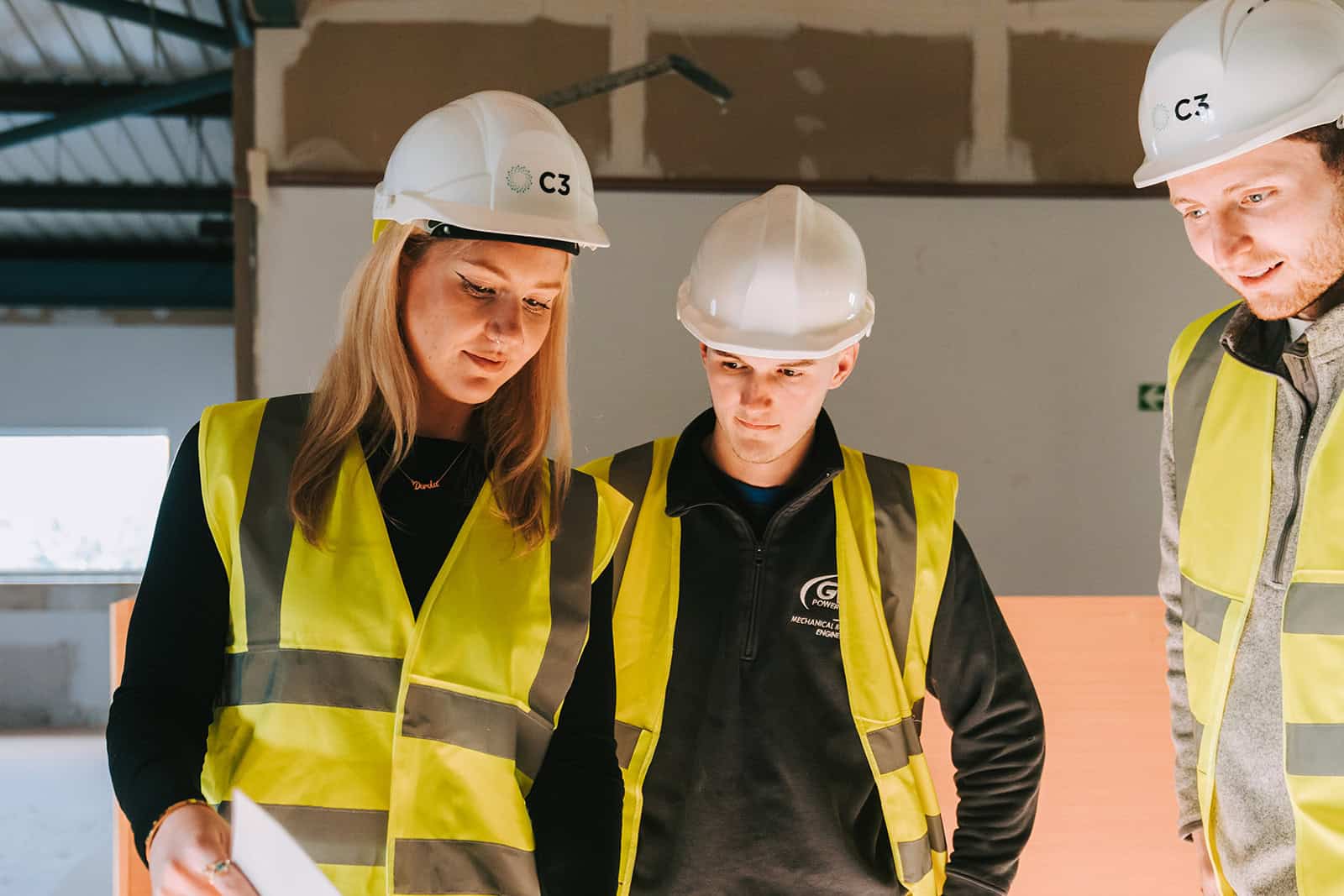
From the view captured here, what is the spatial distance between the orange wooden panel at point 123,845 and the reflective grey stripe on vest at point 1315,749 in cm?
207

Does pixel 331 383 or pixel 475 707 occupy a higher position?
pixel 331 383

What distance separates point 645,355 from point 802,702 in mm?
1876

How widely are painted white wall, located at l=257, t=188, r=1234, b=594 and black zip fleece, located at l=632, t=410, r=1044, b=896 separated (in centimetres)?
167

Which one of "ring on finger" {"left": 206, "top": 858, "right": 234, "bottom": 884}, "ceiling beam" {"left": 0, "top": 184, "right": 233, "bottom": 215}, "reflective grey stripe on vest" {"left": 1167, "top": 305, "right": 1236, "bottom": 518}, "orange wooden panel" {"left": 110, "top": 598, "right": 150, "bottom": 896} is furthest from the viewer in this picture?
"ceiling beam" {"left": 0, "top": 184, "right": 233, "bottom": 215}

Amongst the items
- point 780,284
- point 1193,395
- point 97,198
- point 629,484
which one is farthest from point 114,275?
point 1193,395

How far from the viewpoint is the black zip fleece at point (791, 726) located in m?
1.68

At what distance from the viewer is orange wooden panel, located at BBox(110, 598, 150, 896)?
6.97ft

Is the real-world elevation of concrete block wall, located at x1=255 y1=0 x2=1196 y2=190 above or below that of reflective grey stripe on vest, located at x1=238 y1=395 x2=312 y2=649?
above

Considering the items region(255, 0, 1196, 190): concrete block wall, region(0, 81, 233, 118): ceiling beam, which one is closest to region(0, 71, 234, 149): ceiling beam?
region(0, 81, 233, 118): ceiling beam

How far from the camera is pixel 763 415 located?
1.75m

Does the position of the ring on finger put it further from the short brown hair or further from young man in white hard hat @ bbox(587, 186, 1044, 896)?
the short brown hair

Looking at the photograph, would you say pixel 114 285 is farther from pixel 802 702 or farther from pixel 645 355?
pixel 802 702

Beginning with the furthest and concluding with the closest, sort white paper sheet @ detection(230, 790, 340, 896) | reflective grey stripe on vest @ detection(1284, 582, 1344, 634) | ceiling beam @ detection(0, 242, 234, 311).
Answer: ceiling beam @ detection(0, 242, 234, 311), reflective grey stripe on vest @ detection(1284, 582, 1344, 634), white paper sheet @ detection(230, 790, 340, 896)

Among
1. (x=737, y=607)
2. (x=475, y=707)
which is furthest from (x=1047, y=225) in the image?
(x=475, y=707)
